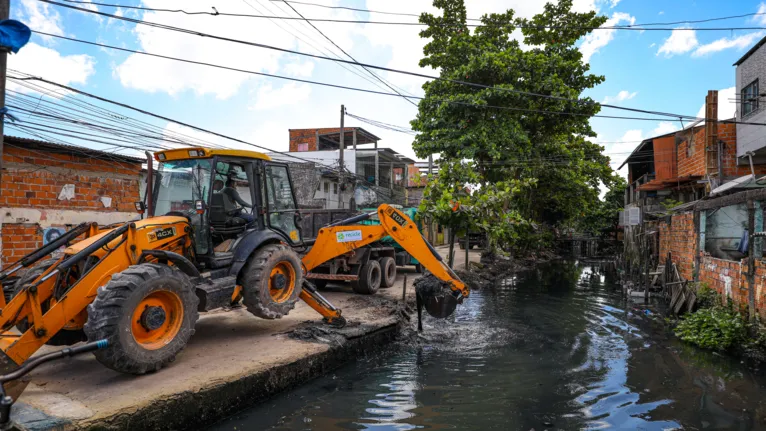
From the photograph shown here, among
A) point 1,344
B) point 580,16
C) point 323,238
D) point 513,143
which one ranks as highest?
point 580,16

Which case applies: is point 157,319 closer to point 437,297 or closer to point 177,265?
point 177,265

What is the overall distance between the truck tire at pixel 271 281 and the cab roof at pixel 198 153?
1366 millimetres

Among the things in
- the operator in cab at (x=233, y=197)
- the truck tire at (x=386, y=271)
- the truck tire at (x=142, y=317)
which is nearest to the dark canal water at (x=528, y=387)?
the truck tire at (x=142, y=317)

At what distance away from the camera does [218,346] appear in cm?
639

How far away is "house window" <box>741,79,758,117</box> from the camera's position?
1527 cm

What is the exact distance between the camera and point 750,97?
15.7 metres

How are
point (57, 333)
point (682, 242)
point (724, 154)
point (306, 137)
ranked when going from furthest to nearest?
point (306, 137)
point (724, 154)
point (682, 242)
point (57, 333)

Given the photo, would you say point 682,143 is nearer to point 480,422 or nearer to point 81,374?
point 480,422

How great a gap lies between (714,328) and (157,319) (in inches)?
352

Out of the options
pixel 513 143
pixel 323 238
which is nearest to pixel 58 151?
pixel 323 238

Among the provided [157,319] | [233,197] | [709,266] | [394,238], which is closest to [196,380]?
[157,319]

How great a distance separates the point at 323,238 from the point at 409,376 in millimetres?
2967

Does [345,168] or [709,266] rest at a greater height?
[345,168]

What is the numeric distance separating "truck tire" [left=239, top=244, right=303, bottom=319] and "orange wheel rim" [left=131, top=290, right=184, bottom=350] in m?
1.16
